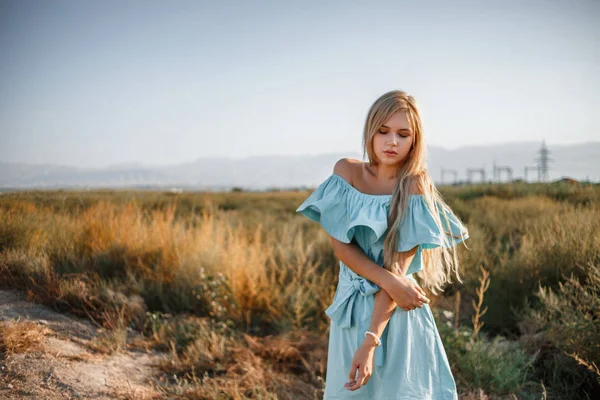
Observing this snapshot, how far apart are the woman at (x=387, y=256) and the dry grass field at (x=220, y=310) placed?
4.08 feet

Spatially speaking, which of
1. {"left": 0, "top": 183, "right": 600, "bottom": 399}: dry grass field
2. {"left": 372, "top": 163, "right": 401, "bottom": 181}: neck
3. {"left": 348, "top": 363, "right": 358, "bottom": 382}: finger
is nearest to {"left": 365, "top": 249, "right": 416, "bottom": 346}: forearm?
{"left": 348, "top": 363, "right": 358, "bottom": 382}: finger

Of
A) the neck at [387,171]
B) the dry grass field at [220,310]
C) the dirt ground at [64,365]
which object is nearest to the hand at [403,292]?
the neck at [387,171]

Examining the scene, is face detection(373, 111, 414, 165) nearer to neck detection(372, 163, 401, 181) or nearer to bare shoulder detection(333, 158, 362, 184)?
neck detection(372, 163, 401, 181)

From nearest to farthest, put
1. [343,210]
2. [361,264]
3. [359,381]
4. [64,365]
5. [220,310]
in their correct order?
[359,381] < [361,264] < [343,210] < [64,365] < [220,310]

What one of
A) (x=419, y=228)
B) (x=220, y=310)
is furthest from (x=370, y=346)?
(x=220, y=310)

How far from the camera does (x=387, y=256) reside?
1842 mm

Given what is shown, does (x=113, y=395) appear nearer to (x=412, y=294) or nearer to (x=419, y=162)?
(x=412, y=294)

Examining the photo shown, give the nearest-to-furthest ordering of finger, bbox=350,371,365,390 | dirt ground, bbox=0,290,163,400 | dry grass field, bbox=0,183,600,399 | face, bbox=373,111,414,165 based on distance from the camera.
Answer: finger, bbox=350,371,365,390 → face, bbox=373,111,414,165 → dirt ground, bbox=0,290,163,400 → dry grass field, bbox=0,183,600,399

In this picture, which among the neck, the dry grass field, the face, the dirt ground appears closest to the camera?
the face

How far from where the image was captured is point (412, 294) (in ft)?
5.79

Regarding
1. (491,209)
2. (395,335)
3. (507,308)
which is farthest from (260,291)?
(491,209)

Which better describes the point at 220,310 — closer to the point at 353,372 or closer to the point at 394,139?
the point at 353,372

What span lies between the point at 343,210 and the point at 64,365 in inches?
92.7

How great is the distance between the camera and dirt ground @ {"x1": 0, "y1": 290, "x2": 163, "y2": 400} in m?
2.73
